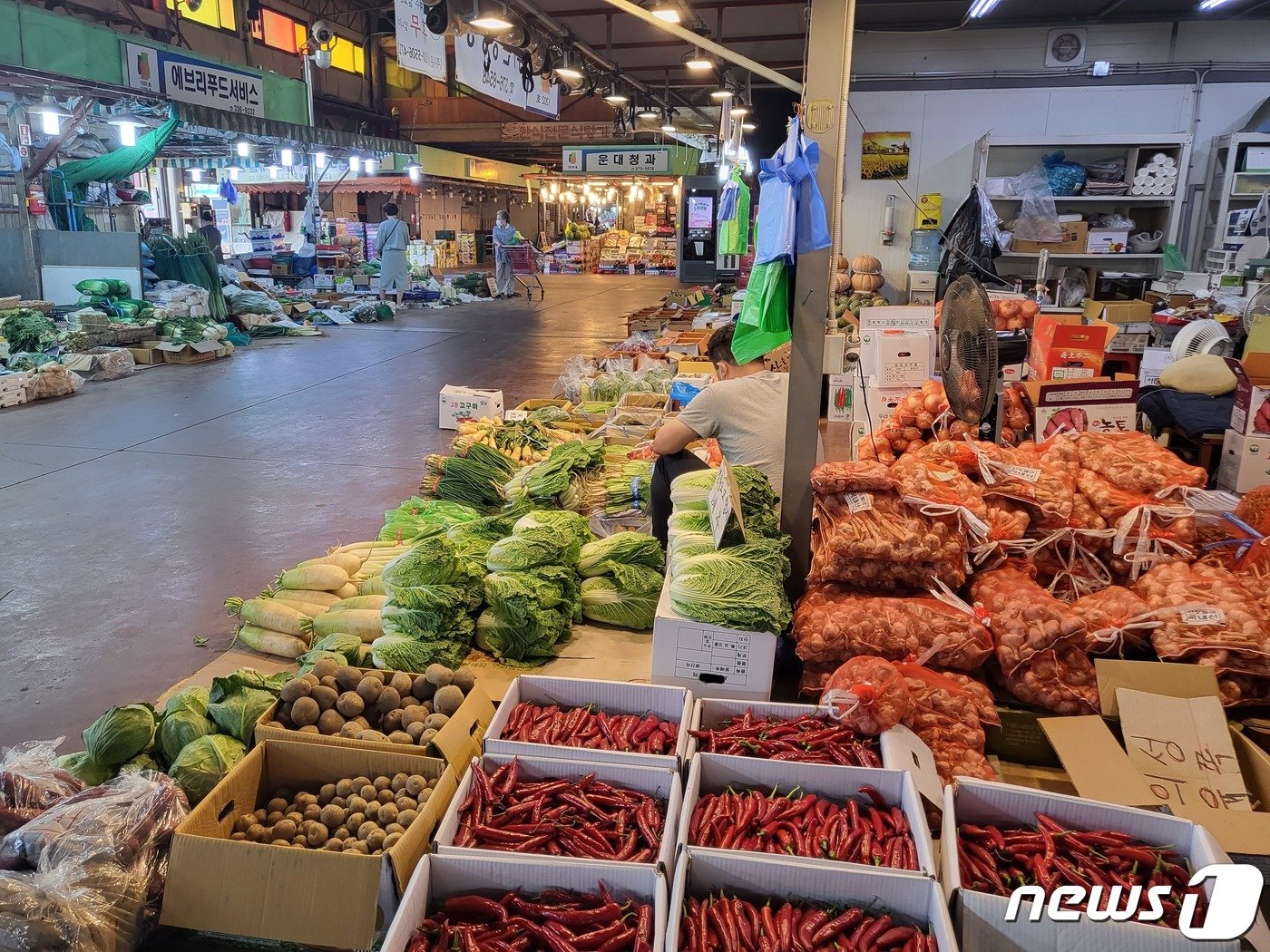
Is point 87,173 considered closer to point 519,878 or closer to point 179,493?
point 179,493

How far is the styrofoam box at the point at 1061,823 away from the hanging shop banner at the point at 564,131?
21.4 m

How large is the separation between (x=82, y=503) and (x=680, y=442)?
442cm

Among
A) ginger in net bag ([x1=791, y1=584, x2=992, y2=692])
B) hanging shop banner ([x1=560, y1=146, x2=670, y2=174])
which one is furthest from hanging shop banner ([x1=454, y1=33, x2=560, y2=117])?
hanging shop banner ([x1=560, y1=146, x2=670, y2=174])

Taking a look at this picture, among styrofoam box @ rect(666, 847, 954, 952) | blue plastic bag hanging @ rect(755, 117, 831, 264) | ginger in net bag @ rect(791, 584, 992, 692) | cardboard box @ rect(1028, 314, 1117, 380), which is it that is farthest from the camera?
cardboard box @ rect(1028, 314, 1117, 380)

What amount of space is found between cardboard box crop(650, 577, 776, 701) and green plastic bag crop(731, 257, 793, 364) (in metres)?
1.15

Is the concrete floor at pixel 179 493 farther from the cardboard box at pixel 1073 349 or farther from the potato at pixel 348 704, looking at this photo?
Result: the cardboard box at pixel 1073 349

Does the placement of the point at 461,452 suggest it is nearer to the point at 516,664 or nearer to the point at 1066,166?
the point at 516,664

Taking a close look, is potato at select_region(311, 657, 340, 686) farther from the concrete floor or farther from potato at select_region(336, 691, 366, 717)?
the concrete floor

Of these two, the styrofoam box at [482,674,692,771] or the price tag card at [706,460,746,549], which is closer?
the styrofoam box at [482,674,692,771]

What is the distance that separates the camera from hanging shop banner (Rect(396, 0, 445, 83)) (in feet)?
23.6

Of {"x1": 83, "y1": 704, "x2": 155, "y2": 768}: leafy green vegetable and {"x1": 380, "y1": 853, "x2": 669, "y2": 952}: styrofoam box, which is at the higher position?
{"x1": 380, "y1": 853, "x2": 669, "y2": 952}: styrofoam box

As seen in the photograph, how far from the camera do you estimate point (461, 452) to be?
19.9 ft

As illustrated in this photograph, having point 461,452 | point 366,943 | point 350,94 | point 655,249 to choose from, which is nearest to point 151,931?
point 366,943

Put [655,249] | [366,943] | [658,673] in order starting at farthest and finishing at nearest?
1. [655,249]
2. [658,673]
3. [366,943]
